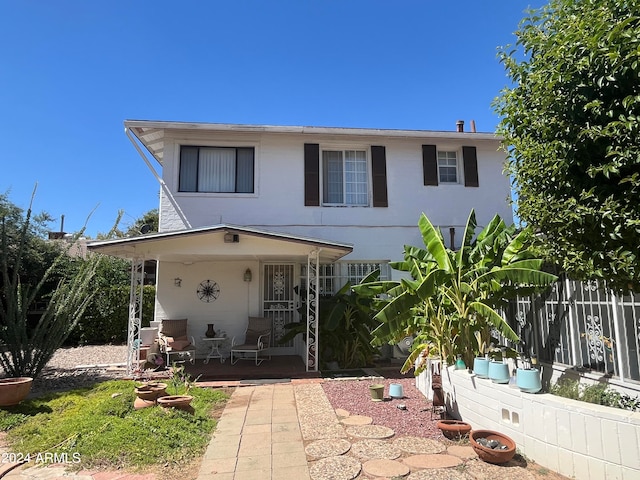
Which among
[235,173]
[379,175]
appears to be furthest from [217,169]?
[379,175]

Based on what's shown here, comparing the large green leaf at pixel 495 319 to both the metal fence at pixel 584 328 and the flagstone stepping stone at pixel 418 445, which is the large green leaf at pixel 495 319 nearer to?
the metal fence at pixel 584 328

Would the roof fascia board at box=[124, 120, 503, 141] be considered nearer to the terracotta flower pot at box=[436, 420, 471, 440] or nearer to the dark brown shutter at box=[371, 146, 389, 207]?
the dark brown shutter at box=[371, 146, 389, 207]

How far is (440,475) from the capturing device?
4.12 m

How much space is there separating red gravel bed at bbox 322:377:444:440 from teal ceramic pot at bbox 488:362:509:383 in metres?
1.10

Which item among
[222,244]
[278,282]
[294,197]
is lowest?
[278,282]

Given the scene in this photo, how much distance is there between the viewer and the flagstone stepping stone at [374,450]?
182 inches

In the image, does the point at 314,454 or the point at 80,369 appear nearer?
the point at 314,454

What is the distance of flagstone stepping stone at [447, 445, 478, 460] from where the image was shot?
4602 millimetres

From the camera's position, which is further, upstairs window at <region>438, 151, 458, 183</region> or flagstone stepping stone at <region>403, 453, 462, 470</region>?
upstairs window at <region>438, 151, 458, 183</region>

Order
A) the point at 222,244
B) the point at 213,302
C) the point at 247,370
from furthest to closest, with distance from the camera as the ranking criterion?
1. the point at 213,302
2. the point at 247,370
3. the point at 222,244

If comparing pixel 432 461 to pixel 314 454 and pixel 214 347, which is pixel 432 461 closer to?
pixel 314 454

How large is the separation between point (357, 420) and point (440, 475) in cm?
195

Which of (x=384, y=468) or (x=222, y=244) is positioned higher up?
(x=222, y=244)

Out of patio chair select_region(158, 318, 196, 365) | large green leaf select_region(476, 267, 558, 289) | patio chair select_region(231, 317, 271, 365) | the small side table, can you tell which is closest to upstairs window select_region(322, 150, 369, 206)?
patio chair select_region(231, 317, 271, 365)
